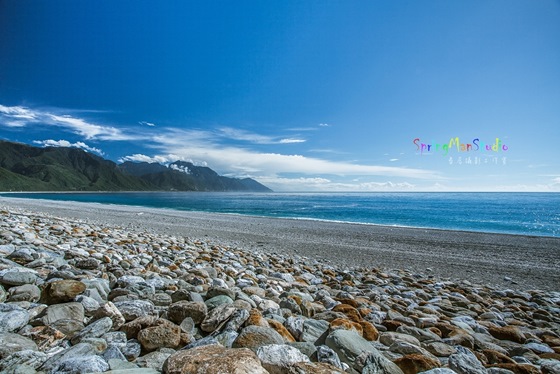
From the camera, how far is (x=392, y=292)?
20.1 feet

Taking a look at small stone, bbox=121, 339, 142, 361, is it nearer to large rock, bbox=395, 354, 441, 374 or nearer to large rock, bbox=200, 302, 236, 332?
large rock, bbox=200, 302, 236, 332

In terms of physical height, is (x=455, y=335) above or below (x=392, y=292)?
above

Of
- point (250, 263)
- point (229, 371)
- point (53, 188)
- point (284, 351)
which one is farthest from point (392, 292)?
point (53, 188)

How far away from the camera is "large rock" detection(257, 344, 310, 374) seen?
198 cm

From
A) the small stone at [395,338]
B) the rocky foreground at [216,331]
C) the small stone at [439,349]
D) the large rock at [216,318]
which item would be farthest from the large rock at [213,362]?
the small stone at [439,349]

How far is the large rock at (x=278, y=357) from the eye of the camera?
1.98 metres

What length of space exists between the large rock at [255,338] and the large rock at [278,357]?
190 mm

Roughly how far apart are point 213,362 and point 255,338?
2.22ft

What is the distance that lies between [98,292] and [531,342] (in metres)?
5.50

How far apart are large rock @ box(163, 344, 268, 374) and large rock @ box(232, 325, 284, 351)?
42 centimetres

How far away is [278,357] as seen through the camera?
2.07 metres

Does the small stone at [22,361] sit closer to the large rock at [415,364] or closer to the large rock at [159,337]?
the large rock at [159,337]

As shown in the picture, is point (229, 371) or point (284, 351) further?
point (284, 351)

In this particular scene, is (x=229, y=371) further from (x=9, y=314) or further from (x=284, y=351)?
(x=9, y=314)
